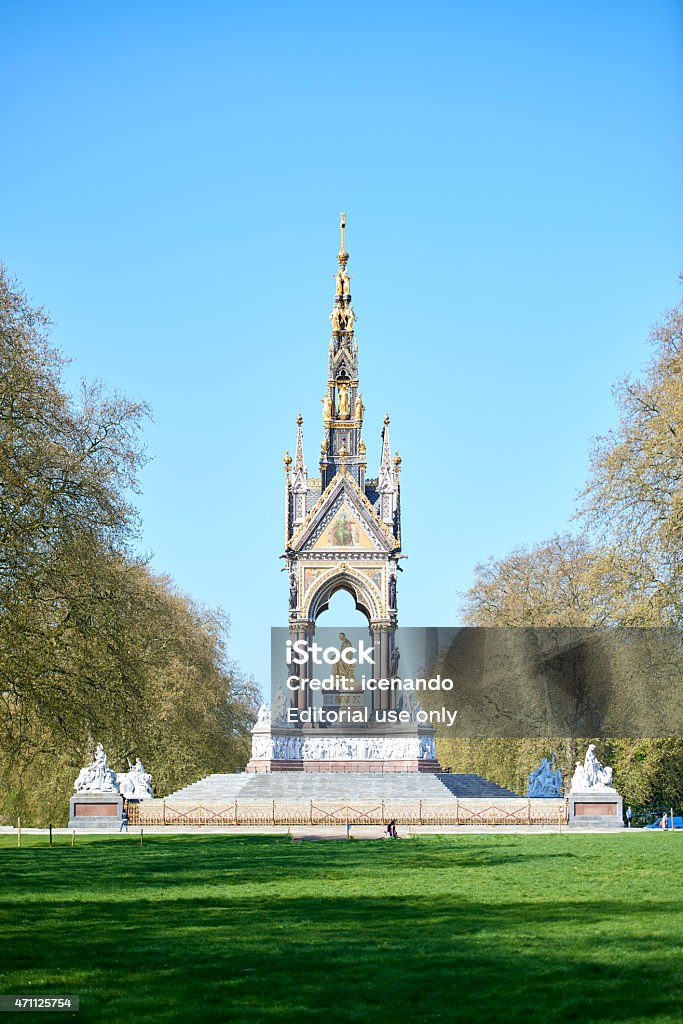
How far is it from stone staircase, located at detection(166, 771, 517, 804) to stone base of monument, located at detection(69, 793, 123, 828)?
362cm

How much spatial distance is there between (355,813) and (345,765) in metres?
8.72

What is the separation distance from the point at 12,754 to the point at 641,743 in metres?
21.7

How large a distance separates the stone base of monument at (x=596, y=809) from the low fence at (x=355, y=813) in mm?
571

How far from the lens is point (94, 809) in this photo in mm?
42500

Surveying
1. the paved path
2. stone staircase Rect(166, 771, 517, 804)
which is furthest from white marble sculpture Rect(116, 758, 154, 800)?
the paved path

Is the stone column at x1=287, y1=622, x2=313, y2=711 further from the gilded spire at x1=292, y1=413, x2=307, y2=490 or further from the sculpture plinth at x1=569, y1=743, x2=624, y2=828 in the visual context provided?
the sculpture plinth at x1=569, y1=743, x2=624, y2=828

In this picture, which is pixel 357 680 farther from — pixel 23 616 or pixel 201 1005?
pixel 201 1005

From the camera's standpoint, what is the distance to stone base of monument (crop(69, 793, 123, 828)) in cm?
4228

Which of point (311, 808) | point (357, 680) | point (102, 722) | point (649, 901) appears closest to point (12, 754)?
point (102, 722)

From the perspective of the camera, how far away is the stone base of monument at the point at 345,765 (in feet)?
170

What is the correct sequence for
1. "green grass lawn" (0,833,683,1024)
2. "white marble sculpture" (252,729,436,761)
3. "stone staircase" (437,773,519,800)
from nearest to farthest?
"green grass lawn" (0,833,683,1024)
"stone staircase" (437,773,519,800)
"white marble sculpture" (252,729,436,761)

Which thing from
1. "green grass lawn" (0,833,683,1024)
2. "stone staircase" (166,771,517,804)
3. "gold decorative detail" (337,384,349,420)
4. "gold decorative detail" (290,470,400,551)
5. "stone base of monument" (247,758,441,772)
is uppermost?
"gold decorative detail" (337,384,349,420)

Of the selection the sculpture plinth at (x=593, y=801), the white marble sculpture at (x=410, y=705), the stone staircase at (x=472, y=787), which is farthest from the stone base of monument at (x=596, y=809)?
the white marble sculpture at (x=410, y=705)

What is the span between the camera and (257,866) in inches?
1017
